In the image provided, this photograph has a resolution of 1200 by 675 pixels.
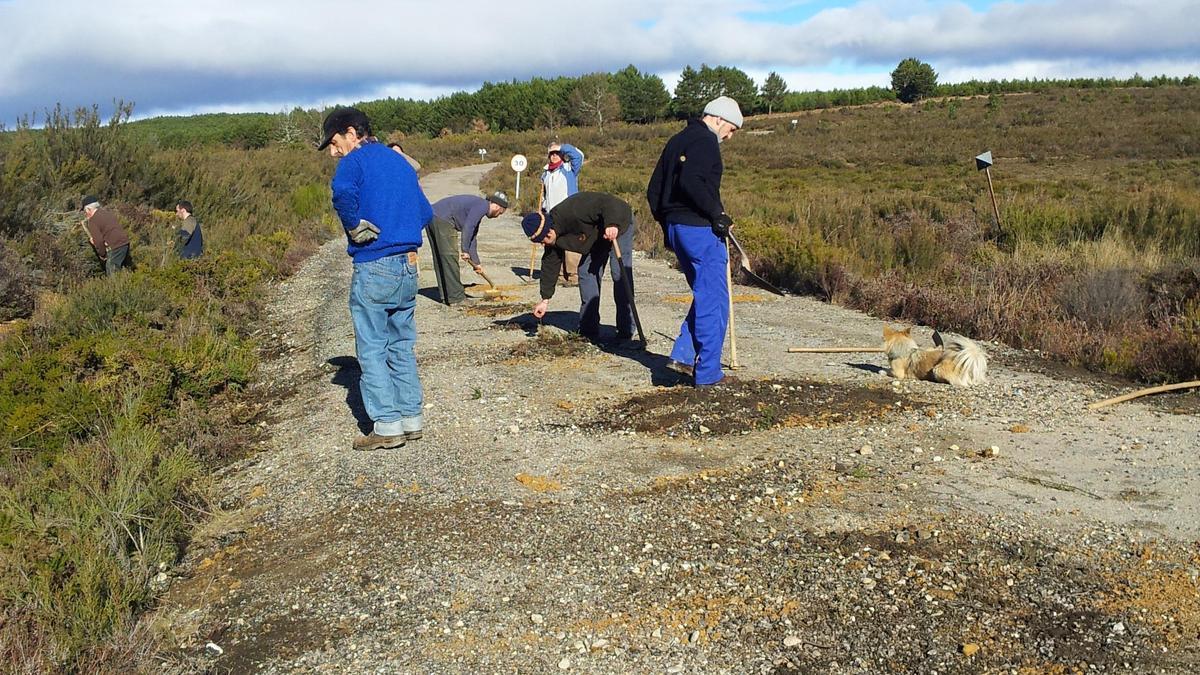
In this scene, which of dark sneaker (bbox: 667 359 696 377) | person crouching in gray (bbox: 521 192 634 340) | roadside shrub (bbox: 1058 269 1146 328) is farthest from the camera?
roadside shrub (bbox: 1058 269 1146 328)

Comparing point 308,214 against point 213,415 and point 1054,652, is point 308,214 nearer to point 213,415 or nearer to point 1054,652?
point 213,415

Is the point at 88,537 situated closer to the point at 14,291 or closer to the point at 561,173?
the point at 561,173

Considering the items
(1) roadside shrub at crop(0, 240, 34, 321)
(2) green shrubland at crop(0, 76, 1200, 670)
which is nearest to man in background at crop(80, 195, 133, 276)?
(2) green shrubland at crop(0, 76, 1200, 670)

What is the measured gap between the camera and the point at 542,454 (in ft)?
19.4

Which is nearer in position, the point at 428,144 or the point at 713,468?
the point at 713,468

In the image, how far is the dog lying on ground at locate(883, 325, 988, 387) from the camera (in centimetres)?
693

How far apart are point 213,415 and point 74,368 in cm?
126

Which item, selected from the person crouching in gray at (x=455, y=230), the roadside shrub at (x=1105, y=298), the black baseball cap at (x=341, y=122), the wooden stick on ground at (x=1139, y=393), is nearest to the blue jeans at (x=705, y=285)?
the black baseball cap at (x=341, y=122)

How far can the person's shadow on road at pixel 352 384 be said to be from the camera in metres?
6.86

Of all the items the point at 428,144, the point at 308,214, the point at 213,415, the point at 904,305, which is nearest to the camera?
the point at 213,415

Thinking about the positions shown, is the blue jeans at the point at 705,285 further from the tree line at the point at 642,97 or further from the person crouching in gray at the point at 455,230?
the tree line at the point at 642,97

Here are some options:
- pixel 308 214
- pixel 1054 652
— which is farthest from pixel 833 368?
pixel 308 214

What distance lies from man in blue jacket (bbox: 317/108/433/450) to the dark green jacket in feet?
7.59

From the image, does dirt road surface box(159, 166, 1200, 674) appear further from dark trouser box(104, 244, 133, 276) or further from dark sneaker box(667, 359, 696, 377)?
dark trouser box(104, 244, 133, 276)
